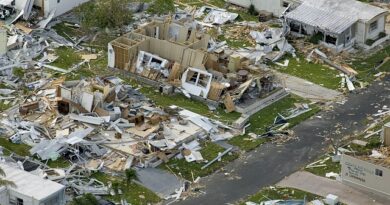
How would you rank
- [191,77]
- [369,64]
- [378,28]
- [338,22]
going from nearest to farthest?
1. [191,77]
2. [369,64]
3. [338,22]
4. [378,28]

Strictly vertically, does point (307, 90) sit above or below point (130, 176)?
below

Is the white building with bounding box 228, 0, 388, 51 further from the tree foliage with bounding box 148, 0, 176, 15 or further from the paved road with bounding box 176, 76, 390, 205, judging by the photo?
the tree foliage with bounding box 148, 0, 176, 15

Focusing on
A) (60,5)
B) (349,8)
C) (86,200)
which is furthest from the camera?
(60,5)

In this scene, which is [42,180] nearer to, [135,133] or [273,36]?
[135,133]

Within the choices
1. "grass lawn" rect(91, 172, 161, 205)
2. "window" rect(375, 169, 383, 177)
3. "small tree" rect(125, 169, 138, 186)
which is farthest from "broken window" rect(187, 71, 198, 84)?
"window" rect(375, 169, 383, 177)

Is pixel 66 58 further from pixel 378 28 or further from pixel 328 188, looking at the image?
pixel 328 188

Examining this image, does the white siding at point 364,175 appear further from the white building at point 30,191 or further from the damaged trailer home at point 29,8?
the damaged trailer home at point 29,8

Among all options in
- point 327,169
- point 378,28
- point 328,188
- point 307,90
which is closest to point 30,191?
point 328,188

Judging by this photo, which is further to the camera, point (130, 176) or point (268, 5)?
point (268, 5)
